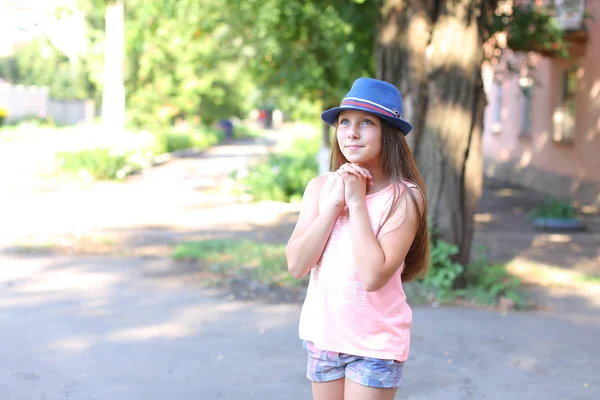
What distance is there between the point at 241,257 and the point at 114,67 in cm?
1714

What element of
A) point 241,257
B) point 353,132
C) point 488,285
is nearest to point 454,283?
point 488,285

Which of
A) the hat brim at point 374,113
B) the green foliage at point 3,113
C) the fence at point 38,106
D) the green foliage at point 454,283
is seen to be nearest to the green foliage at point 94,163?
the green foliage at point 454,283

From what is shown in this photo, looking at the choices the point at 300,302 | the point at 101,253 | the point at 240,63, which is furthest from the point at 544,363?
the point at 240,63

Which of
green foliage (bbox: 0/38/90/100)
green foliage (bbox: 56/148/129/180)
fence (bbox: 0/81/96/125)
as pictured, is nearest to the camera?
green foliage (bbox: 56/148/129/180)

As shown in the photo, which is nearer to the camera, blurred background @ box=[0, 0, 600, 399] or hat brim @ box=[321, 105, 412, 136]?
hat brim @ box=[321, 105, 412, 136]

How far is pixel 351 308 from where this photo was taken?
274 centimetres

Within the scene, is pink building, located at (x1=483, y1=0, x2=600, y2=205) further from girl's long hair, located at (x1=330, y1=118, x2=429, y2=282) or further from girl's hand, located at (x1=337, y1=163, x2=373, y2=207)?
girl's hand, located at (x1=337, y1=163, x2=373, y2=207)

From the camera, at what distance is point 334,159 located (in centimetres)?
299

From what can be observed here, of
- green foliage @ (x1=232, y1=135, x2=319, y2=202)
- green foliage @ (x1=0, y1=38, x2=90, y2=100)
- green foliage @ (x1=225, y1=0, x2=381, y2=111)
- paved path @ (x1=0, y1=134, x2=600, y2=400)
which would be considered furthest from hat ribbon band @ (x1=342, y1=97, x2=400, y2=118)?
green foliage @ (x1=0, y1=38, x2=90, y2=100)

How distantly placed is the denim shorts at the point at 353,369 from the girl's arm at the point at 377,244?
0.27 meters

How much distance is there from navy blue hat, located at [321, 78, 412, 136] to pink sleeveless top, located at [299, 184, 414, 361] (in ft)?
0.83

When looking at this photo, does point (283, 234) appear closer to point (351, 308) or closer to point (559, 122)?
point (351, 308)

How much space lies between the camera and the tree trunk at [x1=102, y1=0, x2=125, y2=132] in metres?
24.4

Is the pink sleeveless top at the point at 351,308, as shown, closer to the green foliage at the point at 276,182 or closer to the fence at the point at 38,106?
the green foliage at the point at 276,182
